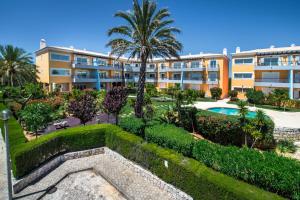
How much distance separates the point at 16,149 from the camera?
38.5 feet

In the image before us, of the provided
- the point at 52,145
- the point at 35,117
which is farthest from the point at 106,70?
the point at 52,145

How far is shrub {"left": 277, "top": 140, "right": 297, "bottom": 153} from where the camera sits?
53.5ft

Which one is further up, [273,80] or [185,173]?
[273,80]

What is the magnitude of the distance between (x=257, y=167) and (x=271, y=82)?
37247 millimetres

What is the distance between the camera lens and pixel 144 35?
19.3 m

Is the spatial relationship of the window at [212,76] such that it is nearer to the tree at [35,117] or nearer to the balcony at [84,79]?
the balcony at [84,79]

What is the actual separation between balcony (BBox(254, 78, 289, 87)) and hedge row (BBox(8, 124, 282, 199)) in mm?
35530

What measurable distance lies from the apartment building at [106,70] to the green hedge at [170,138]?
91.9 feet

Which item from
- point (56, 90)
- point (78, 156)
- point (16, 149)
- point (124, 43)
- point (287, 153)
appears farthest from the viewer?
point (56, 90)

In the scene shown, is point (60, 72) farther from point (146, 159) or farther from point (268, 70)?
point (268, 70)

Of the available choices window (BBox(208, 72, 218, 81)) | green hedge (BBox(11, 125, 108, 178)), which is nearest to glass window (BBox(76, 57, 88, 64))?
window (BBox(208, 72, 218, 81))

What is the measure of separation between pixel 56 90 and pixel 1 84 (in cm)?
1763

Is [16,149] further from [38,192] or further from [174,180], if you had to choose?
[174,180]

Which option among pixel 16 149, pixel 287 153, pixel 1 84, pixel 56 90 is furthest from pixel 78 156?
pixel 1 84
